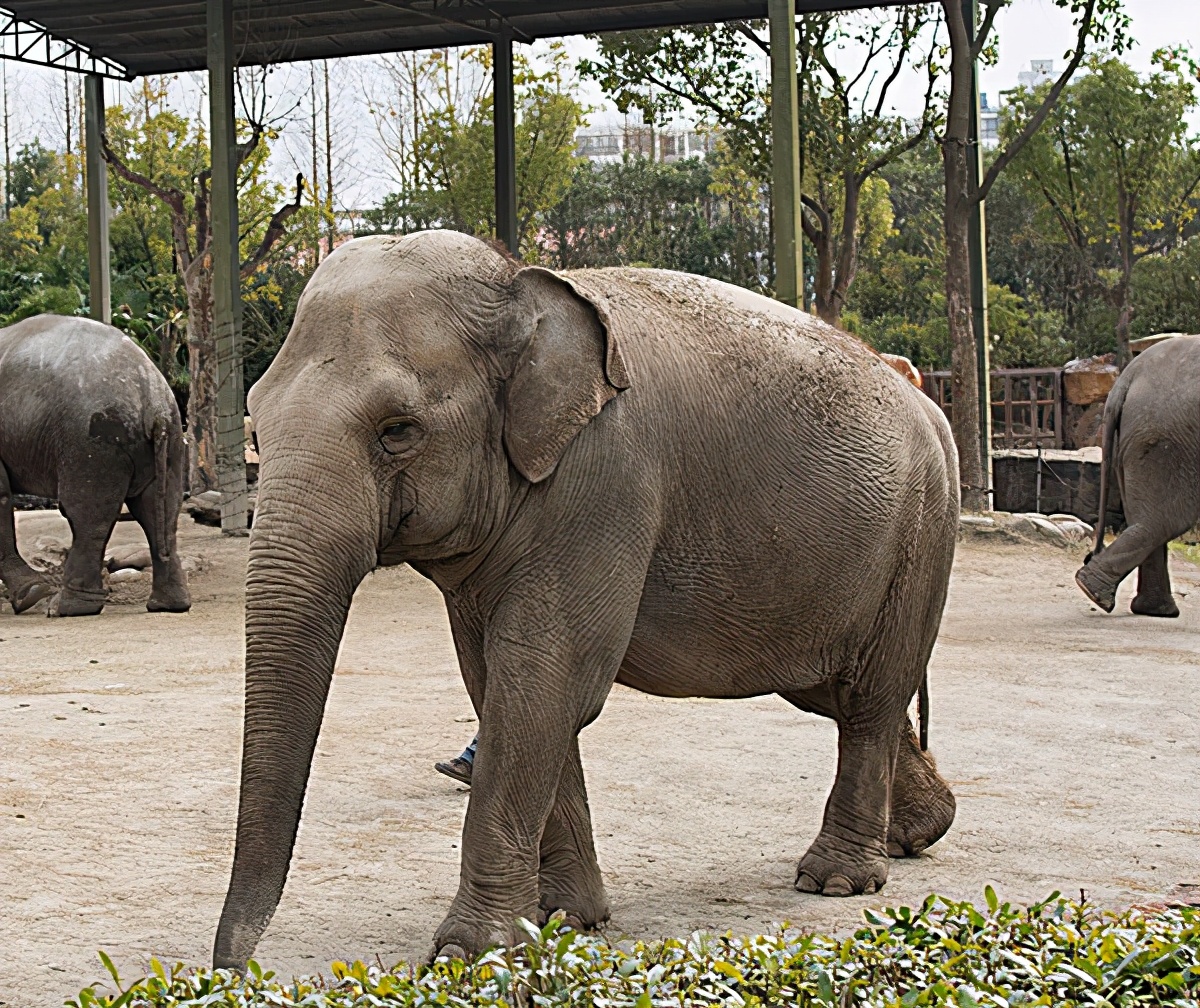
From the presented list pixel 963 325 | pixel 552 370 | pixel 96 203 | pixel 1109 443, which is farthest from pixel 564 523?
pixel 96 203

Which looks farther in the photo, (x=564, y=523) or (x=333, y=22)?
(x=333, y=22)

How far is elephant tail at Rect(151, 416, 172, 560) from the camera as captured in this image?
11883 mm

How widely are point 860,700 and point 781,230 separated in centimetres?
993

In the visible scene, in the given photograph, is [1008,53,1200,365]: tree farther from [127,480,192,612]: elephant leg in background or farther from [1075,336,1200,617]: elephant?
[127,480,192,612]: elephant leg in background

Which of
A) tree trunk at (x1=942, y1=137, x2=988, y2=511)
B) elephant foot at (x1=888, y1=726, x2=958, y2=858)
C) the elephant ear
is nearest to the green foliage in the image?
tree trunk at (x1=942, y1=137, x2=988, y2=511)

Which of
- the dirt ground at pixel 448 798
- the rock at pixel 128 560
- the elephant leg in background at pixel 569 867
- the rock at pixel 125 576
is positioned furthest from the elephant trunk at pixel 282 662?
the rock at pixel 128 560

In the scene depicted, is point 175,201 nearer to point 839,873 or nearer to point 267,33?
point 267,33

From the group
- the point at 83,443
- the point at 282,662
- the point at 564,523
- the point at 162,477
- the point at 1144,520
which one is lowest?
the point at 1144,520

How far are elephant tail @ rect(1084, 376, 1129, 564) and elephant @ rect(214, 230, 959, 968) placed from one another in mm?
7663

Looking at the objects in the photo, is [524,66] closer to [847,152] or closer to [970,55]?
[847,152]

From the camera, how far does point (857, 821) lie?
4891mm

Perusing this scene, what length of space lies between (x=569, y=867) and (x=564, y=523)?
104cm

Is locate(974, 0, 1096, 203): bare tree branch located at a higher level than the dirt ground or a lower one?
higher

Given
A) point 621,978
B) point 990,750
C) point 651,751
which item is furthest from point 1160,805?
point 621,978
